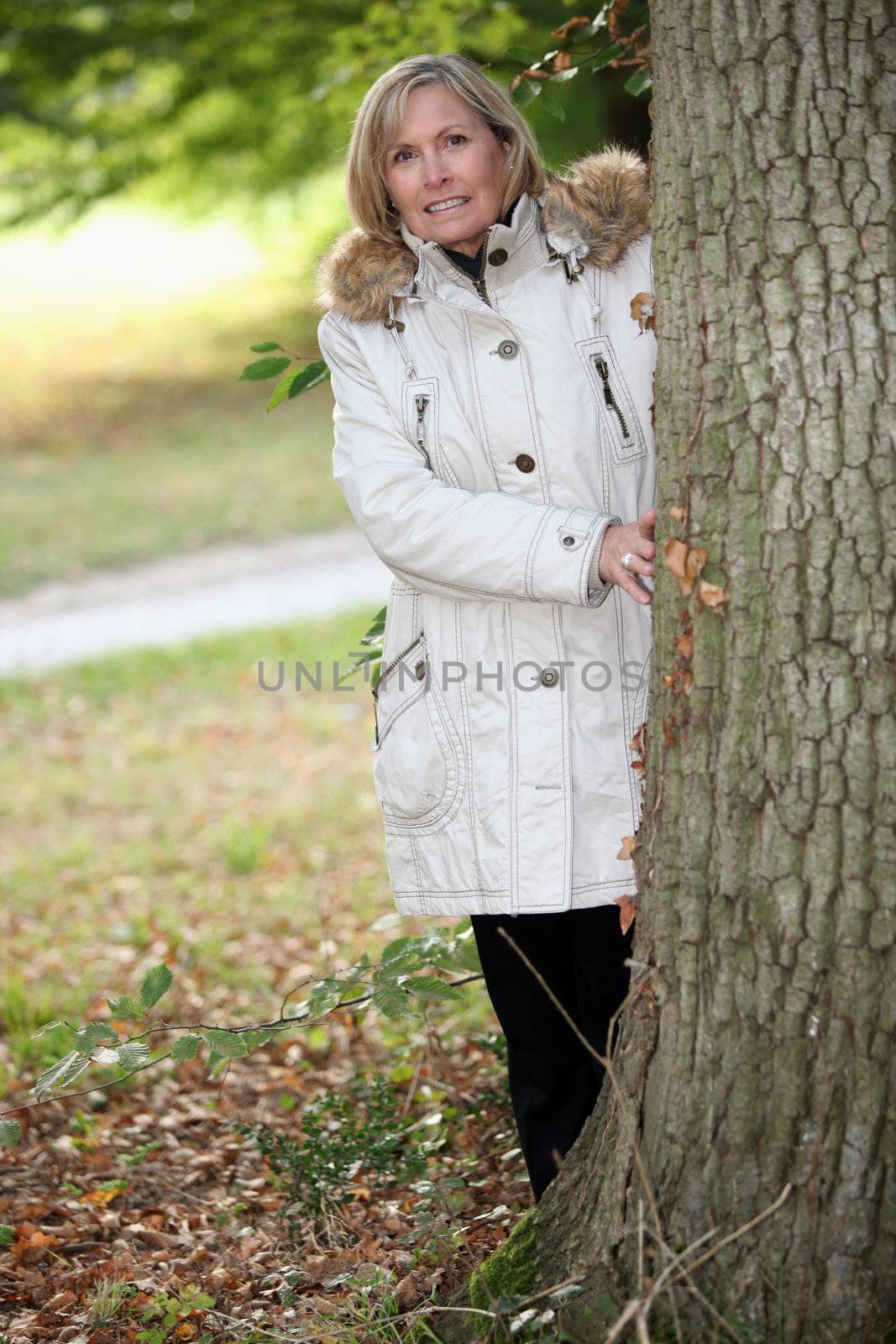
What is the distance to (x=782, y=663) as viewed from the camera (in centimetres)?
203

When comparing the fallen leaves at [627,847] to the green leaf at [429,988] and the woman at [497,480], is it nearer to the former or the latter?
the woman at [497,480]

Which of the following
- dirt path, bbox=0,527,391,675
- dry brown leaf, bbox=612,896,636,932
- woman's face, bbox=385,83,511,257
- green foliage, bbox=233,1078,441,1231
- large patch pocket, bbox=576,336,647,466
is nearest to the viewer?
dry brown leaf, bbox=612,896,636,932

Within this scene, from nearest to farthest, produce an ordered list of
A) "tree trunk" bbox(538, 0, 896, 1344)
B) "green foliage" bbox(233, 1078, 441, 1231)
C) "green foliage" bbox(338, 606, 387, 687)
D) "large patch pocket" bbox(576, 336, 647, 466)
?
"tree trunk" bbox(538, 0, 896, 1344), "large patch pocket" bbox(576, 336, 647, 466), "green foliage" bbox(233, 1078, 441, 1231), "green foliage" bbox(338, 606, 387, 687)

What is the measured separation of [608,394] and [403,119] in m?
0.72

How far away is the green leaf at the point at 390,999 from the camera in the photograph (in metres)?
2.70

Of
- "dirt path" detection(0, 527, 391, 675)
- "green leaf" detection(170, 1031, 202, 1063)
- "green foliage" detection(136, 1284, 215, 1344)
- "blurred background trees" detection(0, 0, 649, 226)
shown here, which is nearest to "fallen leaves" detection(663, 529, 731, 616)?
"green leaf" detection(170, 1031, 202, 1063)

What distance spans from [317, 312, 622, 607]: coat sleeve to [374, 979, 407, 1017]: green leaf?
2.68 ft

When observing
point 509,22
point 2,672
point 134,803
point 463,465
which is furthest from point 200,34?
point 463,465

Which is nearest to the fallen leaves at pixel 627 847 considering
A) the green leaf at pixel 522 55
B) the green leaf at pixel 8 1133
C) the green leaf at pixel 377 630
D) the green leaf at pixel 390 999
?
the green leaf at pixel 390 999

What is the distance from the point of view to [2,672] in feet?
31.1

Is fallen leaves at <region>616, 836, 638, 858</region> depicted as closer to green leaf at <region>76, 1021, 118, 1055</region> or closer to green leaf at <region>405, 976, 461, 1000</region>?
green leaf at <region>405, 976, 461, 1000</region>

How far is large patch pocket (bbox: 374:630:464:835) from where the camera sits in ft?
8.62

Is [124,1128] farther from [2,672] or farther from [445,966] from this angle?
[2,672]

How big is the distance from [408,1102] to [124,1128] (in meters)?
0.91
